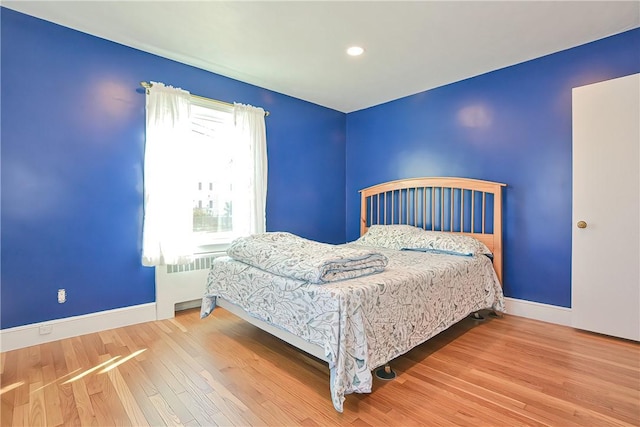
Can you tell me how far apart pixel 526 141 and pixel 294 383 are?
2892mm

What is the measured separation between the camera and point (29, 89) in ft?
7.55

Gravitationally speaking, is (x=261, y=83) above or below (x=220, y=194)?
above

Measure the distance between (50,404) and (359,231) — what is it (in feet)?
11.7

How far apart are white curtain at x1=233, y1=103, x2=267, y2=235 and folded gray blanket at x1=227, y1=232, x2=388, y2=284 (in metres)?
0.83

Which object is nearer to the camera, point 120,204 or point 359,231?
point 120,204

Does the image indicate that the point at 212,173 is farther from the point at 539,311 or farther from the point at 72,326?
the point at 539,311

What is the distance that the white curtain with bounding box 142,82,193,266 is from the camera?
272cm

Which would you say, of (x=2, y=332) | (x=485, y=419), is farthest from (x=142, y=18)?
(x=485, y=419)

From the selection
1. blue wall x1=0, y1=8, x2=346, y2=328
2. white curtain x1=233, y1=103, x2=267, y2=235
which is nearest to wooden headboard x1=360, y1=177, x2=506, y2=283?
white curtain x1=233, y1=103, x2=267, y2=235

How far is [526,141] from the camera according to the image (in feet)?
9.70

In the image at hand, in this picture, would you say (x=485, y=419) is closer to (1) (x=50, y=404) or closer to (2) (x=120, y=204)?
(1) (x=50, y=404)

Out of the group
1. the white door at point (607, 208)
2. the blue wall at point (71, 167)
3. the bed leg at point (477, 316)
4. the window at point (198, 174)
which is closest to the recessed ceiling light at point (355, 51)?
the window at point (198, 174)

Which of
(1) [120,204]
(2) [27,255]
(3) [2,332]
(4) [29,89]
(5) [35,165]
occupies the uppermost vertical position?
(4) [29,89]

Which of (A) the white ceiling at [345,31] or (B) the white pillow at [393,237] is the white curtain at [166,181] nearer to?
(A) the white ceiling at [345,31]
